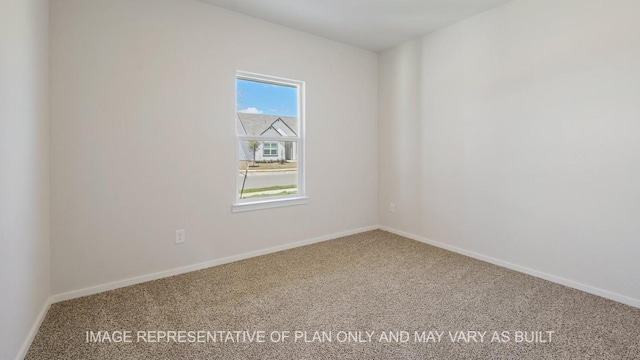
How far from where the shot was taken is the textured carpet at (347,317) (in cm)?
161

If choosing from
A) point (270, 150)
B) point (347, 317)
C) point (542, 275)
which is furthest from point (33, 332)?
point (542, 275)

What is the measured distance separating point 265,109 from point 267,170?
69 cm

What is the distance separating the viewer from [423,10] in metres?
2.87

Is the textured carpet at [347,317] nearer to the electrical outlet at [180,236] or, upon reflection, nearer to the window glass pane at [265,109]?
the electrical outlet at [180,236]

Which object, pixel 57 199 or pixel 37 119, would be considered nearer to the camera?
pixel 37 119

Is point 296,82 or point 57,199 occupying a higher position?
point 296,82

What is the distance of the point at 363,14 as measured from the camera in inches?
116

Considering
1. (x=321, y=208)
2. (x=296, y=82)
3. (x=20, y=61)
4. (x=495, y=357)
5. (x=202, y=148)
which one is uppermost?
(x=296, y=82)

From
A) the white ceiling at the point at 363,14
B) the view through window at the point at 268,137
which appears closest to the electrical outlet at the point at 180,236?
the view through window at the point at 268,137

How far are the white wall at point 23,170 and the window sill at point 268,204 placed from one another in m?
1.46

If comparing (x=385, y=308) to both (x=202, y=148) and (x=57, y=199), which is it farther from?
(x=57, y=199)

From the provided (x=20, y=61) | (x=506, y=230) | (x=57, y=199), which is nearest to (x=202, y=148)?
(x=57, y=199)

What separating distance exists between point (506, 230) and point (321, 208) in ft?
6.56

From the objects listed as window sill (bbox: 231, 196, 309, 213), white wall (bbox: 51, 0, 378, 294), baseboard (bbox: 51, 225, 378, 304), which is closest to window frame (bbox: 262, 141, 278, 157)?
white wall (bbox: 51, 0, 378, 294)
